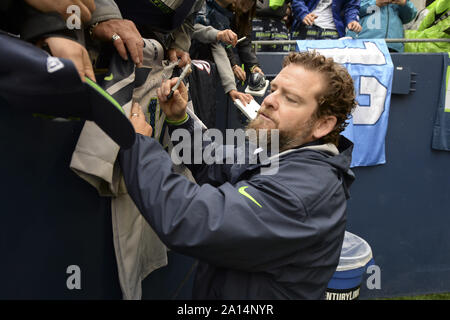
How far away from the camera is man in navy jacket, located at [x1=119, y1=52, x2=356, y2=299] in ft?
3.59

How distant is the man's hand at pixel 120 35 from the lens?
1.25m

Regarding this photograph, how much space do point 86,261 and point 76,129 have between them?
0.48m

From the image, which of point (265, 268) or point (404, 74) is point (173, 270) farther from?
point (404, 74)

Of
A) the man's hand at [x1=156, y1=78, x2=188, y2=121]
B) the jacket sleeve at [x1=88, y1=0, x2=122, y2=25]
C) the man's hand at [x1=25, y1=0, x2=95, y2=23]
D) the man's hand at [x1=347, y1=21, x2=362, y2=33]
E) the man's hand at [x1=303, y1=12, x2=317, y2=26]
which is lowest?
the man's hand at [x1=156, y1=78, x2=188, y2=121]

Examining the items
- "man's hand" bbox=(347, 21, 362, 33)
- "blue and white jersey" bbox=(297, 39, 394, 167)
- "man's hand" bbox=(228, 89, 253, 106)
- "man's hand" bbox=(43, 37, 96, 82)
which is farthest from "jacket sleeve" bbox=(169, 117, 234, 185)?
"man's hand" bbox=(347, 21, 362, 33)

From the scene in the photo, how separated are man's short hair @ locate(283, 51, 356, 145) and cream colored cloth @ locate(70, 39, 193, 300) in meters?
0.67

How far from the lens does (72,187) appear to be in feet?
3.93

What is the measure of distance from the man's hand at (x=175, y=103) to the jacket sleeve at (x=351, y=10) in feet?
10.8

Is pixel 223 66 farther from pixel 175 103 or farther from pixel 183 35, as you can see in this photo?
pixel 175 103

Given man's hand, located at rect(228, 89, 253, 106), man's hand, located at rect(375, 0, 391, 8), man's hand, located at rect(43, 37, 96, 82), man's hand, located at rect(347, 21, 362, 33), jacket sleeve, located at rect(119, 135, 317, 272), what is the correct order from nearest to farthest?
1. man's hand, located at rect(43, 37, 96, 82)
2. jacket sleeve, located at rect(119, 135, 317, 272)
3. man's hand, located at rect(228, 89, 253, 106)
4. man's hand, located at rect(347, 21, 362, 33)
5. man's hand, located at rect(375, 0, 391, 8)

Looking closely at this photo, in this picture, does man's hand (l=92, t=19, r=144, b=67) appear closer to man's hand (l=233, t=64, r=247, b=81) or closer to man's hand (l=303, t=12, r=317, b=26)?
man's hand (l=233, t=64, r=247, b=81)

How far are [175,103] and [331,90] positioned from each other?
706mm

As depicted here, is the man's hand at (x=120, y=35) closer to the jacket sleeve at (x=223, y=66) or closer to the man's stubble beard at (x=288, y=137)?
the man's stubble beard at (x=288, y=137)

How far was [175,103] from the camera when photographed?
150 centimetres
